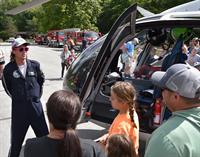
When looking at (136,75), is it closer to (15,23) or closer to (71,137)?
(71,137)

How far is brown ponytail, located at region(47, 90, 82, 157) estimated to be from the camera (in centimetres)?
255

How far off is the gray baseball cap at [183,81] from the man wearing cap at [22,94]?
10.00 feet

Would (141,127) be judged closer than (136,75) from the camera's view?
Yes

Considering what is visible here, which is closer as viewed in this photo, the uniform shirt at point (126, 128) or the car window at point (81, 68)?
the uniform shirt at point (126, 128)

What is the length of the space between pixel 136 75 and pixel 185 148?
5461mm

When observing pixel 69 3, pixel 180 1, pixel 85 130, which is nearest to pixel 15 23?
pixel 69 3

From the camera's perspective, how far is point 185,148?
2182mm

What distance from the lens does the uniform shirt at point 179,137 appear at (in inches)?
85.4

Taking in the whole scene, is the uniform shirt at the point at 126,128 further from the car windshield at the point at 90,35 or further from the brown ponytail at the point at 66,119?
the car windshield at the point at 90,35

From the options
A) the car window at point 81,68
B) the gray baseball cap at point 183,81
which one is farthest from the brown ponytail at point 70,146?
the car window at point 81,68

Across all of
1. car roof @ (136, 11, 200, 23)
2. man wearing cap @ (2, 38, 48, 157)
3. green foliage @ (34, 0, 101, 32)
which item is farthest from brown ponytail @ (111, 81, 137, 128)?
green foliage @ (34, 0, 101, 32)

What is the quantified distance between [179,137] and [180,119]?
0.41 ft

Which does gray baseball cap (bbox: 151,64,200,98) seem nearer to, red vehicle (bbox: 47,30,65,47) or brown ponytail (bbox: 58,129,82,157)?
brown ponytail (bbox: 58,129,82,157)

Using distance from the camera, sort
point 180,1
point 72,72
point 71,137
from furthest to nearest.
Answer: point 180,1
point 72,72
point 71,137
